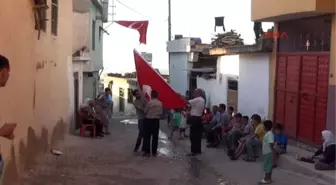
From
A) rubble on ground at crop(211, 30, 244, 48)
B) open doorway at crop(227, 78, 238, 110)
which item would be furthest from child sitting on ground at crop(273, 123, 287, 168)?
rubble on ground at crop(211, 30, 244, 48)

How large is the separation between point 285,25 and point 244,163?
13.5ft

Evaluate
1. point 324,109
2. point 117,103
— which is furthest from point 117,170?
point 117,103

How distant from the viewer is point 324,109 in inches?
461

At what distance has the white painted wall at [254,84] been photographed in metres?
15.1

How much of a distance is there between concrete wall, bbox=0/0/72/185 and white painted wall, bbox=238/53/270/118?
5.51 m

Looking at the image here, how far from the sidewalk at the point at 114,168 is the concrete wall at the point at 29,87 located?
38cm

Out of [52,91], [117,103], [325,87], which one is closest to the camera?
[325,87]

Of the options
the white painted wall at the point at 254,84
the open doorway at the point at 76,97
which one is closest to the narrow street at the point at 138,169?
the white painted wall at the point at 254,84

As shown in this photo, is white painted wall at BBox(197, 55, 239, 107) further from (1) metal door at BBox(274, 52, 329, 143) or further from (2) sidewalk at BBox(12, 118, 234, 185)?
(2) sidewalk at BBox(12, 118, 234, 185)

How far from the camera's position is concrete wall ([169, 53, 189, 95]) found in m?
26.1

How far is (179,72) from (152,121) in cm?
1502

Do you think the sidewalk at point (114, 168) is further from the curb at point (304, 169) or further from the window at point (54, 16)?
the window at point (54, 16)

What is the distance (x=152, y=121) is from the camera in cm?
1249

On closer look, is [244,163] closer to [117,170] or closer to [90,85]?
[117,170]
